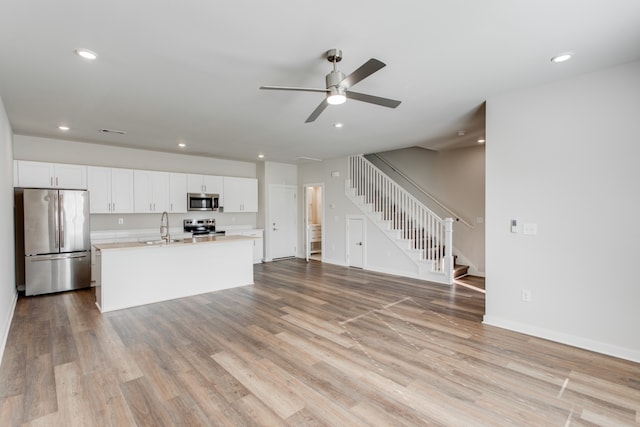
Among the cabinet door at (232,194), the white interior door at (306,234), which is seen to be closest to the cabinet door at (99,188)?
the cabinet door at (232,194)

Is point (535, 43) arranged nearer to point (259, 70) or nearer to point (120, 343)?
point (259, 70)

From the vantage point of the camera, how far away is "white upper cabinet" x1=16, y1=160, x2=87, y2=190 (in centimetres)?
511

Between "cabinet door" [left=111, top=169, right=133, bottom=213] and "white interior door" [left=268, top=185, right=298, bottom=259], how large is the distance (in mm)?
3245

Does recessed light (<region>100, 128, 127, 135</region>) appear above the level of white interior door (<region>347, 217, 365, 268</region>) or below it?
above

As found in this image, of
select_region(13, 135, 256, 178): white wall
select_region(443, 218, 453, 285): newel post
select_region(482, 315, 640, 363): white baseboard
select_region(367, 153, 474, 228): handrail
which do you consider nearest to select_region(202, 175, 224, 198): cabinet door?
select_region(13, 135, 256, 178): white wall

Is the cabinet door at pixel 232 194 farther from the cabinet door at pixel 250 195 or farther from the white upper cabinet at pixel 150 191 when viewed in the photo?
the white upper cabinet at pixel 150 191

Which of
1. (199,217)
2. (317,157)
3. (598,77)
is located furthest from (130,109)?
(598,77)

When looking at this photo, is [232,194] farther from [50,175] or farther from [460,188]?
[460,188]

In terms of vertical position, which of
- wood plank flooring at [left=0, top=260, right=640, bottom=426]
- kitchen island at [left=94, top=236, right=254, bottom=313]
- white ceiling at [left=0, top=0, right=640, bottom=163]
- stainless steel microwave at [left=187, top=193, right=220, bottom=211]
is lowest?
wood plank flooring at [left=0, top=260, right=640, bottom=426]

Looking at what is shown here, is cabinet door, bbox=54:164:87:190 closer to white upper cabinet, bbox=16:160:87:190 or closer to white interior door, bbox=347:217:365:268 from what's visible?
white upper cabinet, bbox=16:160:87:190

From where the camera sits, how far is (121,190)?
19.9ft

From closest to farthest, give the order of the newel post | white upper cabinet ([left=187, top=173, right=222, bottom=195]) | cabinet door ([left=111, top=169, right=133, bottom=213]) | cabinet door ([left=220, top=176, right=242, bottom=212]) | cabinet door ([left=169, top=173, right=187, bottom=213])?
1. the newel post
2. cabinet door ([left=111, top=169, right=133, bottom=213])
3. cabinet door ([left=169, top=173, right=187, bottom=213])
4. white upper cabinet ([left=187, top=173, right=222, bottom=195])
5. cabinet door ([left=220, top=176, right=242, bottom=212])

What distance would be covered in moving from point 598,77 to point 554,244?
1705mm

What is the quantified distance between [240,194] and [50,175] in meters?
3.70
